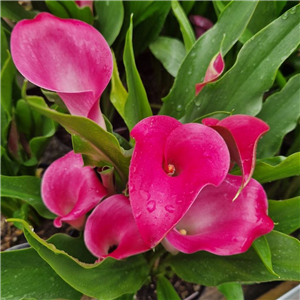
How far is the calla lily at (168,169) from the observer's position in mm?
271

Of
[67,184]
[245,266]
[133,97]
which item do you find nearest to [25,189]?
[67,184]

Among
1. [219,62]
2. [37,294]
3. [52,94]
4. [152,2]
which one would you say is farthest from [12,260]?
[152,2]

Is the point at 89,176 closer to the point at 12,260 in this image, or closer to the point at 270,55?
the point at 12,260

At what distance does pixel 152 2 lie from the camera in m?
0.58

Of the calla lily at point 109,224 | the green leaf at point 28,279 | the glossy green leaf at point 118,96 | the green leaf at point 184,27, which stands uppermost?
the green leaf at point 184,27

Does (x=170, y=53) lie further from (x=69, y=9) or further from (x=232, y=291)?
(x=232, y=291)

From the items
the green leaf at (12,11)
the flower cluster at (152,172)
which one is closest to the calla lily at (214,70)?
the flower cluster at (152,172)

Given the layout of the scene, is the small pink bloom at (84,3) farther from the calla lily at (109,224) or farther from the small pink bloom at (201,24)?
the calla lily at (109,224)

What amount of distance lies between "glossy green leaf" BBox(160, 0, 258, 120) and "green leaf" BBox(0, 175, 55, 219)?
8.2 inches

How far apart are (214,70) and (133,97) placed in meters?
0.11

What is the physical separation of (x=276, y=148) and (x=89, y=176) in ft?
→ 0.83

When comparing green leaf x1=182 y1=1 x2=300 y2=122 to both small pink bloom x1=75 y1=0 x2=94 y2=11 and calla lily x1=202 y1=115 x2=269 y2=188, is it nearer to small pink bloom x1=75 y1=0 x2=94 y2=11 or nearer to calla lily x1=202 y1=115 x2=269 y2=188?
calla lily x1=202 y1=115 x2=269 y2=188

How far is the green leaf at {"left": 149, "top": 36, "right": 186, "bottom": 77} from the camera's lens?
60cm

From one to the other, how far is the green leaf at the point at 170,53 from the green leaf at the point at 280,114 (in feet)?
0.58
